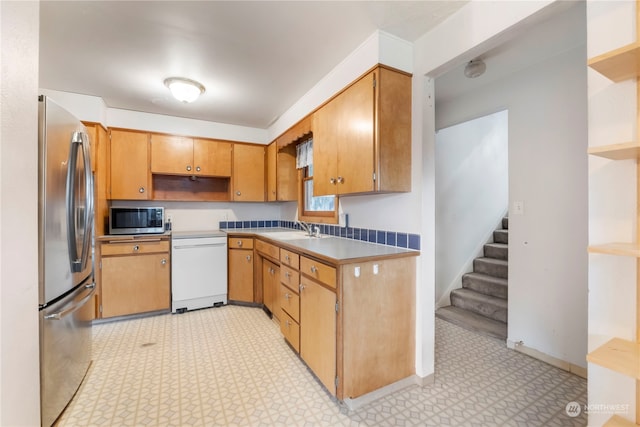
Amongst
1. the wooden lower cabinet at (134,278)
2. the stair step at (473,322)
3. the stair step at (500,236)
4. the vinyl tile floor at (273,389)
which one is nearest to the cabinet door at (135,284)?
the wooden lower cabinet at (134,278)

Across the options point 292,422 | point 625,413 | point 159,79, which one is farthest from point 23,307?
point 625,413

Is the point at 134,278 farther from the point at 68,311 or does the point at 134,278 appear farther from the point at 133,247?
the point at 68,311

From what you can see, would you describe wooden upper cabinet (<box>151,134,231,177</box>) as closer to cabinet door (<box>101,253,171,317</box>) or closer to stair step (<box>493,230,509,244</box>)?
cabinet door (<box>101,253,171,317</box>)

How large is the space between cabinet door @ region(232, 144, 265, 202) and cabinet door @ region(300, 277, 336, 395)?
2127mm

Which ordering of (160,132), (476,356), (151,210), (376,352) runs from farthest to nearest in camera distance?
(160,132) → (151,210) → (476,356) → (376,352)

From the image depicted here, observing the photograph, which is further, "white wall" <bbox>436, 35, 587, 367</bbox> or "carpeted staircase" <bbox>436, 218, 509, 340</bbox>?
"carpeted staircase" <bbox>436, 218, 509, 340</bbox>

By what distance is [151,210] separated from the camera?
10.3 feet

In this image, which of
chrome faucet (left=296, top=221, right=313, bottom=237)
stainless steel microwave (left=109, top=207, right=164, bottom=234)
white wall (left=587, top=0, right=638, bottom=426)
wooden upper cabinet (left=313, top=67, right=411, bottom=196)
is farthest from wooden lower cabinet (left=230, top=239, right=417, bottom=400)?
stainless steel microwave (left=109, top=207, right=164, bottom=234)

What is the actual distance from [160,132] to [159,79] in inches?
41.6

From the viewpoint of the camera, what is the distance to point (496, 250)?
3389mm

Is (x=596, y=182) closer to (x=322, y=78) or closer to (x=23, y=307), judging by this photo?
(x=322, y=78)

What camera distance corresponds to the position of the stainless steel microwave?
2.99 metres

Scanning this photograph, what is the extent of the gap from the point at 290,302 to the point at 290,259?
35 centimetres

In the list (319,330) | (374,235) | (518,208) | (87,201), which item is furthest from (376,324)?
(87,201)
